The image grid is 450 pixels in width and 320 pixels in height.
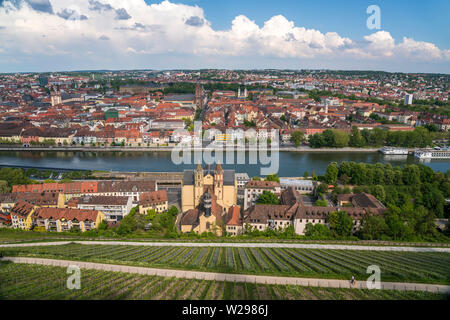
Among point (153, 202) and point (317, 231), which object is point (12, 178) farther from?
point (317, 231)

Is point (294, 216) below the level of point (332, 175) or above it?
below

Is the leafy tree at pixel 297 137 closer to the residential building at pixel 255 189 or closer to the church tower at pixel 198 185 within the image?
the residential building at pixel 255 189

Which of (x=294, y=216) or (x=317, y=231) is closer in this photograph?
(x=317, y=231)

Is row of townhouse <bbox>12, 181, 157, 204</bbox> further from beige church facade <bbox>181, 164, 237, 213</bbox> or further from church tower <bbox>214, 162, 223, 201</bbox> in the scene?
church tower <bbox>214, 162, 223, 201</bbox>

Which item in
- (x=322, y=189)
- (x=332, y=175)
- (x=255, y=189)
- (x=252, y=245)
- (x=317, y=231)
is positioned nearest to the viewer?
(x=252, y=245)

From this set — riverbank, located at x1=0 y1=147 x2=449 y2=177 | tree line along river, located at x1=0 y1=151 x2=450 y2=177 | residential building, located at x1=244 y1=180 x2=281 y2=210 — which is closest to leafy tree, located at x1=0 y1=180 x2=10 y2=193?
riverbank, located at x1=0 y1=147 x2=449 y2=177

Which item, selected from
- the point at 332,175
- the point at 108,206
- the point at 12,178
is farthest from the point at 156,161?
the point at 332,175

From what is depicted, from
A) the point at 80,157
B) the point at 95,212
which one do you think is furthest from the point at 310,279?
the point at 80,157
